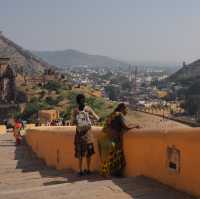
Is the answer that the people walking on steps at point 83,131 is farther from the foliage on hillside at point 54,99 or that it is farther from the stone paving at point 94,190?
the foliage on hillside at point 54,99

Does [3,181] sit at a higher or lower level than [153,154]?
lower

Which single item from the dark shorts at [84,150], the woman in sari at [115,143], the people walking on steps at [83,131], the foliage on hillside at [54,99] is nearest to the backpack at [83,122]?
the people walking on steps at [83,131]

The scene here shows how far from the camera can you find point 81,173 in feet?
21.8

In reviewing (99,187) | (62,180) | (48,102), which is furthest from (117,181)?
(48,102)

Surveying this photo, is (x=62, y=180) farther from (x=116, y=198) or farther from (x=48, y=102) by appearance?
(x=48, y=102)

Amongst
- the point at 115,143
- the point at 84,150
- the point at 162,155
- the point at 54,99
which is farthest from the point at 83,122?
the point at 54,99

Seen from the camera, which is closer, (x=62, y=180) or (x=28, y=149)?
(x=62, y=180)

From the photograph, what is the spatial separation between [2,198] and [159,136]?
1.74 metres

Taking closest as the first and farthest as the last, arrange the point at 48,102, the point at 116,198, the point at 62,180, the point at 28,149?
1. the point at 116,198
2. the point at 62,180
3. the point at 28,149
4. the point at 48,102

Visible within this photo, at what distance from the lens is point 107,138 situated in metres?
6.31

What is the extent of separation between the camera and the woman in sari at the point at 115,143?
243 inches

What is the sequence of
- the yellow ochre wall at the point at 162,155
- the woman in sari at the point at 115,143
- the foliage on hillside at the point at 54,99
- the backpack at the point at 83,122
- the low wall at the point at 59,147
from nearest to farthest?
the yellow ochre wall at the point at 162,155, the woman in sari at the point at 115,143, the backpack at the point at 83,122, the low wall at the point at 59,147, the foliage on hillside at the point at 54,99

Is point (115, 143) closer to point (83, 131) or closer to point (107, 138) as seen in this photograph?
point (107, 138)

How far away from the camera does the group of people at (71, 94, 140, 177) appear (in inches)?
243
